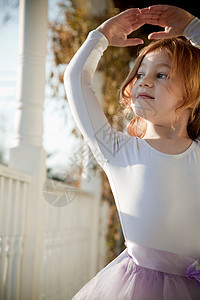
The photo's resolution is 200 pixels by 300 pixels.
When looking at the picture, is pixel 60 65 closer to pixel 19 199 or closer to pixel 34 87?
pixel 34 87

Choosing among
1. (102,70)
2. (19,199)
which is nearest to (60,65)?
(102,70)

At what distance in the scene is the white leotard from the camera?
98 cm

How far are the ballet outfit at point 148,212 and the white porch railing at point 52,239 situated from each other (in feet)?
1.05

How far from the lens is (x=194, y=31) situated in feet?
3.67

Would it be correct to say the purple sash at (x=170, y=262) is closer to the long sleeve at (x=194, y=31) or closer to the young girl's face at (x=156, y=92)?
the young girl's face at (x=156, y=92)

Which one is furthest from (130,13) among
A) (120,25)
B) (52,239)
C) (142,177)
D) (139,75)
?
(52,239)

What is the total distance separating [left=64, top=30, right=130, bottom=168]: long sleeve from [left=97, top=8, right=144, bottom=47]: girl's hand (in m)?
0.03

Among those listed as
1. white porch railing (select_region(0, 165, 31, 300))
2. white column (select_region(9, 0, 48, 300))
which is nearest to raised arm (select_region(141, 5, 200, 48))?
white porch railing (select_region(0, 165, 31, 300))

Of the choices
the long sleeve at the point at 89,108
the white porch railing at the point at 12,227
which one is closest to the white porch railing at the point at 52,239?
the white porch railing at the point at 12,227

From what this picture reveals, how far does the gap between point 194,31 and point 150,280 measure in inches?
27.9

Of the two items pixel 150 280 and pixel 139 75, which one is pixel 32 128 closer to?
pixel 139 75

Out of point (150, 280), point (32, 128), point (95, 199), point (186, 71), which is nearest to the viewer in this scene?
point (150, 280)

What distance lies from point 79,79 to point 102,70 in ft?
9.46

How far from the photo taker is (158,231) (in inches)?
38.6
